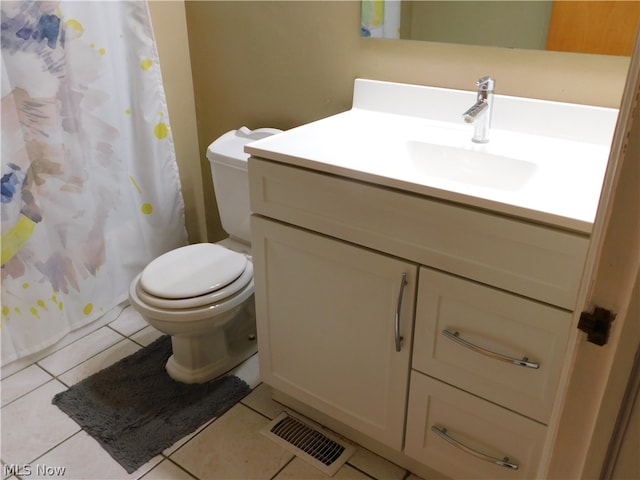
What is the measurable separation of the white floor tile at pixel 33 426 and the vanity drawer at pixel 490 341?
113cm

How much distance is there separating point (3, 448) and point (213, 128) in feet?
4.41

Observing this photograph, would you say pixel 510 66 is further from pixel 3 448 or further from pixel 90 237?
pixel 3 448

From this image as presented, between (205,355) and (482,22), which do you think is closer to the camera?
(482,22)

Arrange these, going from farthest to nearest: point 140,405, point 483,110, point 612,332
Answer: point 140,405
point 483,110
point 612,332

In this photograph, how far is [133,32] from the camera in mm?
1966

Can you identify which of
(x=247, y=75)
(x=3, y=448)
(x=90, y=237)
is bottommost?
(x=3, y=448)

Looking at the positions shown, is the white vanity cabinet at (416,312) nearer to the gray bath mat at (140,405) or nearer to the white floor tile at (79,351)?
the gray bath mat at (140,405)

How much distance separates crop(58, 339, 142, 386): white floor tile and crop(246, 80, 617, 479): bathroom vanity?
2.10 feet

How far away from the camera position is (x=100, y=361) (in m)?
2.00

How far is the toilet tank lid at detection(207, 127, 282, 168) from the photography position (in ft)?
6.07

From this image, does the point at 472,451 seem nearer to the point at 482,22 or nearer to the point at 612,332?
the point at 612,332

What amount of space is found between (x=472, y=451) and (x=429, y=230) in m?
0.55

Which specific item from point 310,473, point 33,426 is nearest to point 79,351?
point 33,426

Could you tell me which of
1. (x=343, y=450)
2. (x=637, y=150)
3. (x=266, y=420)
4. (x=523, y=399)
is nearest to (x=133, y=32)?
(x=266, y=420)
